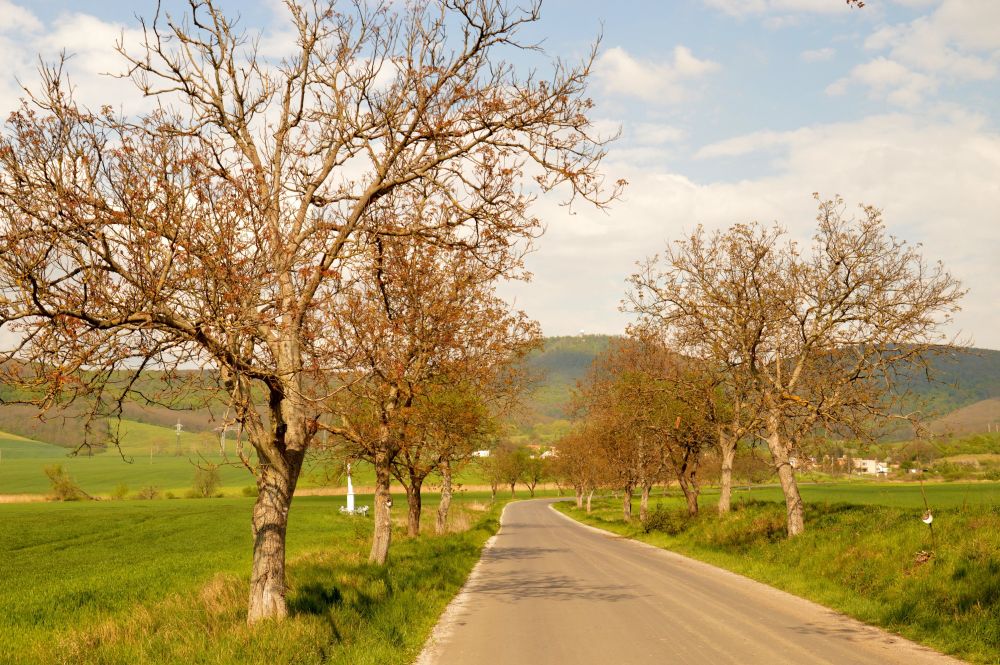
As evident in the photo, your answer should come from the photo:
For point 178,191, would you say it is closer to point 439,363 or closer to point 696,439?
point 439,363

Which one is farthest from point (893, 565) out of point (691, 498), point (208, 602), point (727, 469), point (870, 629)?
point (691, 498)

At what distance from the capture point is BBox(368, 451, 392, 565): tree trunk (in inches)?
862

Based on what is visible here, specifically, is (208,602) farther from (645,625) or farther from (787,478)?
(787,478)

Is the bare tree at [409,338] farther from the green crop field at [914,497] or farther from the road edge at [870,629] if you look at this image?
the green crop field at [914,497]

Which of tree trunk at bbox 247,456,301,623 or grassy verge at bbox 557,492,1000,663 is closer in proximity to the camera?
tree trunk at bbox 247,456,301,623

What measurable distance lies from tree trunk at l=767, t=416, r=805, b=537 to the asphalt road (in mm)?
3839

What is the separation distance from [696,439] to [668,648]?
1200 inches

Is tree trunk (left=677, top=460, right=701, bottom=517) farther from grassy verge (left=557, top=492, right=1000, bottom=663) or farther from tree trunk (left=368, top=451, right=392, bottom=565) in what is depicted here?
tree trunk (left=368, top=451, right=392, bottom=565)

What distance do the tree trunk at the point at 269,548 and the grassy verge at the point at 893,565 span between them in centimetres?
983

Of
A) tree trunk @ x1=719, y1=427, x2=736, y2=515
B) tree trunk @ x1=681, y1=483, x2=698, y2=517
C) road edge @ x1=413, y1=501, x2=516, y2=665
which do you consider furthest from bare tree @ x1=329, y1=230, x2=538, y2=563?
tree trunk @ x1=681, y1=483, x2=698, y2=517

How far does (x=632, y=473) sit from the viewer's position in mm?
50750

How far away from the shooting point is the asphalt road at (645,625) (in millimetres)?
10711

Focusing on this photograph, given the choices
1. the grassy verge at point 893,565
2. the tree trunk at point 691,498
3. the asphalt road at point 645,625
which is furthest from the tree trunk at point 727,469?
the asphalt road at point 645,625

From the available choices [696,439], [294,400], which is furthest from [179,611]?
[696,439]
